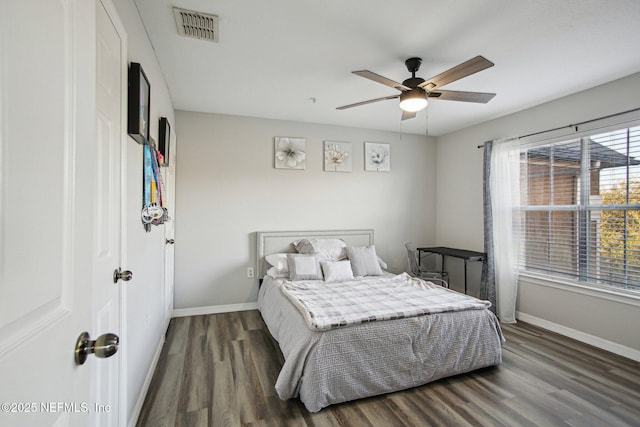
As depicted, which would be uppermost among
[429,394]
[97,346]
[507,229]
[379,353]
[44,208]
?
[44,208]

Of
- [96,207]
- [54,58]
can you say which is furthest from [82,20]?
[96,207]

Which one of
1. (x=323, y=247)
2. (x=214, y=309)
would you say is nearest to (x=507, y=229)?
(x=323, y=247)

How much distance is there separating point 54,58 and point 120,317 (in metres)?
1.36

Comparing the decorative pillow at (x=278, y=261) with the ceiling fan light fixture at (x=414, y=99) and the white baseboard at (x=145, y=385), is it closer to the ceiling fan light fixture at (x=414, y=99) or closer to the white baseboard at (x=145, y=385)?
the white baseboard at (x=145, y=385)

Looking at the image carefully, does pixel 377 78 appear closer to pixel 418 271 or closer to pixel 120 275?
pixel 120 275

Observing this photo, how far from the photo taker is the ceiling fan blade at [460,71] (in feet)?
6.22

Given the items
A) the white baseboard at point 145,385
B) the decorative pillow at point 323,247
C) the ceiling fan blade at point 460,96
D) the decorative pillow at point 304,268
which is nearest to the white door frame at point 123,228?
the white baseboard at point 145,385

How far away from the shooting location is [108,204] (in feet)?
4.52

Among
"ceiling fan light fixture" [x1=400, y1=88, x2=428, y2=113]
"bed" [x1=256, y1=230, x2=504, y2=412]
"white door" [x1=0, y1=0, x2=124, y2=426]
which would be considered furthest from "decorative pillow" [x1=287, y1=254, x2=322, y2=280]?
"white door" [x1=0, y1=0, x2=124, y2=426]

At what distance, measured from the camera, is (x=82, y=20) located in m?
0.72

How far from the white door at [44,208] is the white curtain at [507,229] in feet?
13.5

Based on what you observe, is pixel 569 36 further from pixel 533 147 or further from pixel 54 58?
pixel 54 58

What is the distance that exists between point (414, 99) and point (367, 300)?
5.72 ft

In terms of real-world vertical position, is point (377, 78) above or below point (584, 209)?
above
